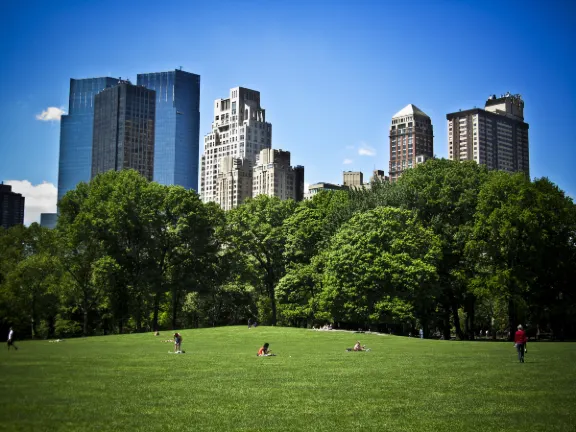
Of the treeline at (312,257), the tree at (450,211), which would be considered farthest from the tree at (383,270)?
the tree at (450,211)

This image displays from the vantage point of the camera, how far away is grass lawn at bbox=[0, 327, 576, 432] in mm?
15953

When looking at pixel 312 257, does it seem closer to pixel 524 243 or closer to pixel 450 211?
pixel 450 211

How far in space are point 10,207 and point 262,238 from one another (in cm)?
8921

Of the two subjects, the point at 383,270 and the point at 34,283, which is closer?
the point at 383,270

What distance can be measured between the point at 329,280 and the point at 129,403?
1922 inches

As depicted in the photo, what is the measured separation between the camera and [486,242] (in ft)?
202

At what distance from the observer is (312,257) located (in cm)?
7525

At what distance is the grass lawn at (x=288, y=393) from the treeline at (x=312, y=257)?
91.5 ft

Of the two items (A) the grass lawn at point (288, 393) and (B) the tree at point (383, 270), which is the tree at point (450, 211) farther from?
(A) the grass lawn at point (288, 393)

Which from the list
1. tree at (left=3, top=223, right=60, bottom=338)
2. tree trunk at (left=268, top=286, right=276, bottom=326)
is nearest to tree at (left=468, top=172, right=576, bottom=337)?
tree trunk at (left=268, top=286, right=276, bottom=326)

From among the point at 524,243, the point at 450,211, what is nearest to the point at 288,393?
the point at 524,243

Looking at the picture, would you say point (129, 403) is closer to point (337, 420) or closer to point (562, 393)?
point (337, 420)

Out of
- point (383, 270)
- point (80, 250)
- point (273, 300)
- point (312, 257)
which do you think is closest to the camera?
point (383, 270)

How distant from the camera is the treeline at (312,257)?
6131cm
